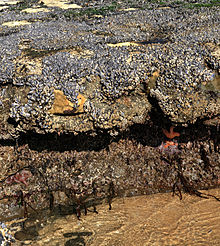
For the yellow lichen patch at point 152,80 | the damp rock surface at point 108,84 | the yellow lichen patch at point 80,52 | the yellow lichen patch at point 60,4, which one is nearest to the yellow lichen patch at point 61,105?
the damp rock surface at point 108,84

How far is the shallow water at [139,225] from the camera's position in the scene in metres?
5.73

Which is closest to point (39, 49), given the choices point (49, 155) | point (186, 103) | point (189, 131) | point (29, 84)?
A: point (29, 84)

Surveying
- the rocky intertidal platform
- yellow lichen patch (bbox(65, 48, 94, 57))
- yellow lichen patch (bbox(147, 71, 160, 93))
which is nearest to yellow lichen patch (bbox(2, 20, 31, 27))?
the rocky intertidal platform

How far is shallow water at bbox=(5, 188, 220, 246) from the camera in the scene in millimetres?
5727

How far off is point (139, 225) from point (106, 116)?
2.75m

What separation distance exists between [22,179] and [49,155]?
0.97 m

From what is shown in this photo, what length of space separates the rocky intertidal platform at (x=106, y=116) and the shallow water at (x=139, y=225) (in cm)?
36

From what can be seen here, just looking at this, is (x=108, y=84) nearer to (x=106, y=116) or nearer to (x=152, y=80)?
(x=106, y=116)

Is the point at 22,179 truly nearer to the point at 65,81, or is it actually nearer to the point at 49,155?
the point at 49,155

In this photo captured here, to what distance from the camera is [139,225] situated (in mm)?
6082

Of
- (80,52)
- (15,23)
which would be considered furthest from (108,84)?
(15,23)

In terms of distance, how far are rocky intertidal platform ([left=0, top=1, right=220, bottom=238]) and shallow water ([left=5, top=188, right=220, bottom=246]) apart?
0.36 m

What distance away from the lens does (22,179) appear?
275 inches

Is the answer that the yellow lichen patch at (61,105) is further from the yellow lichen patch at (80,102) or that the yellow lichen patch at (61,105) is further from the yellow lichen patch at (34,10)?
the yellow lichen patch at (34,10)
